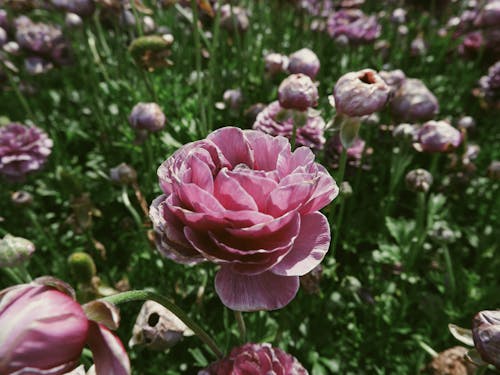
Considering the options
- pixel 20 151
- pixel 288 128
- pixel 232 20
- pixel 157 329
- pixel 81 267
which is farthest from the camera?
pixel 232 20

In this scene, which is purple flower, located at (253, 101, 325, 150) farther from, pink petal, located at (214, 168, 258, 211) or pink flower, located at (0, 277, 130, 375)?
pink flower, located at (0, 277, 130, 375)

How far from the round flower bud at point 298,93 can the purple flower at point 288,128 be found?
6.1 inches

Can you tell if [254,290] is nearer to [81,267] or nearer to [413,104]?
[81,267]

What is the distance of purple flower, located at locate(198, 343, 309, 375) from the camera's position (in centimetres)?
61

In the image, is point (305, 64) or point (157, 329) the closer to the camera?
point (157, 329)

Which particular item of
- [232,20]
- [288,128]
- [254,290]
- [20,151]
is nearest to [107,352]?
[254,290]

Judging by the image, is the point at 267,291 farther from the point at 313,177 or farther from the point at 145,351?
the point at 145,351

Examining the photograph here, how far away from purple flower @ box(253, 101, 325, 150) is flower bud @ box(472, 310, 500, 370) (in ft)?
1.90

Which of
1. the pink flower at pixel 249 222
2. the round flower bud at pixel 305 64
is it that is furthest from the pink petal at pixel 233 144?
the round flower bud at pixel 305 64

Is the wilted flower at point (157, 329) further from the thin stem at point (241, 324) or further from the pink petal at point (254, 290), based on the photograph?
the pink petal at point (254, 290)

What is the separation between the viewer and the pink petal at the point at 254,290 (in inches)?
18.9

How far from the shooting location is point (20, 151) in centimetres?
128

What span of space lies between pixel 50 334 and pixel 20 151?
3.32 ft

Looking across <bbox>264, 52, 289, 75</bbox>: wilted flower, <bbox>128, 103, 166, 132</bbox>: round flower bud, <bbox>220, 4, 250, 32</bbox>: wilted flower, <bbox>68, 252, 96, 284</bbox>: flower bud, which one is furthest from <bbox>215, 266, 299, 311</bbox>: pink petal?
<bbox>220, 4, 250, 32</bbox>: wilted flower
